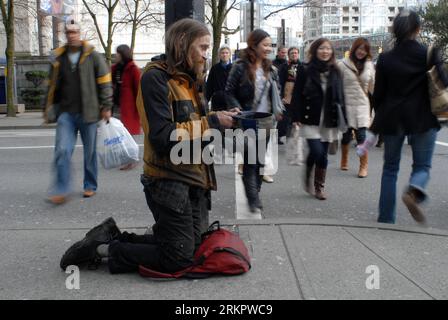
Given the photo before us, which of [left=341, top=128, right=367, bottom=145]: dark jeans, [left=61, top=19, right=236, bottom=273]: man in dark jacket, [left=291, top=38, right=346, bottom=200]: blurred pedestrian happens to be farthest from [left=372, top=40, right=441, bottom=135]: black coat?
[left=341, top=128, right=367, bottom=145]: dark jeans

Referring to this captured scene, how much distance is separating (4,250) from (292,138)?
355cm

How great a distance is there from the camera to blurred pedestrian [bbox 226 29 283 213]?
17.2 ft

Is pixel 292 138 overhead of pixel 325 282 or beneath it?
overhead

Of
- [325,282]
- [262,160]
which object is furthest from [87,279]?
[262,160]

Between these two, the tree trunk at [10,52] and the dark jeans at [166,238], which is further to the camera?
the tree trunk at [10,52]

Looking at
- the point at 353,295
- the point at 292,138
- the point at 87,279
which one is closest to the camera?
the point at 353,295

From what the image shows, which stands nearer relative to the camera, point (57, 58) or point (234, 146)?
point (234, 146)

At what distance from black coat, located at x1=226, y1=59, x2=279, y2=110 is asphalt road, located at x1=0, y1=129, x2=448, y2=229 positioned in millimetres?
1090

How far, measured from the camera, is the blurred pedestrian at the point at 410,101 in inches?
176

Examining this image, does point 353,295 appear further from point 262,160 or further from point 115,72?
point 115,72

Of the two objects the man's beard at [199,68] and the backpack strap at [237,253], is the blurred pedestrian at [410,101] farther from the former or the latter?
the man's beard at [199,68]

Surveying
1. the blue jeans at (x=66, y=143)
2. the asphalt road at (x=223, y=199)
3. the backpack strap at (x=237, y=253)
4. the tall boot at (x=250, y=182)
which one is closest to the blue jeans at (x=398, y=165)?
the asphalt road at (x=223, y=199)

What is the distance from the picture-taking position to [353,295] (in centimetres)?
317

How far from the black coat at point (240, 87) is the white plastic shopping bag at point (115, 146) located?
3.98ft
